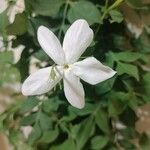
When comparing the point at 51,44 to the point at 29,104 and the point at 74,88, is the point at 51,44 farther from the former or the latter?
the point at 29,104

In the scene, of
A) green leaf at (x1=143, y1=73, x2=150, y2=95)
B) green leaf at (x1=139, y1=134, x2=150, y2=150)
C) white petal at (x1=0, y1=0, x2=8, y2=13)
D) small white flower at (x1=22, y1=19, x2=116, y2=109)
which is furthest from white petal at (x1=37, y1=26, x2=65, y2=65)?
green leaf at (x1=139, y1=134, x2=150, y2=150)

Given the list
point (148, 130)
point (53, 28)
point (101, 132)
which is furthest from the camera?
point (148, 130)

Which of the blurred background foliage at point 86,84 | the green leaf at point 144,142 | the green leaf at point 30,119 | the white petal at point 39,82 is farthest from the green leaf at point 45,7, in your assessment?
A: the green leaf at point 144,142

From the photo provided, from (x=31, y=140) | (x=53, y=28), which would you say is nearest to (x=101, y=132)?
(x=31, y=140)

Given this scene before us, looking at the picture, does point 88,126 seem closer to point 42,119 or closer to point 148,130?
point 42,119

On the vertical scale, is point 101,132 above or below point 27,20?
below

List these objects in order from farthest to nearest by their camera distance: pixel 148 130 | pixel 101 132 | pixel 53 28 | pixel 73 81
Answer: pixel 148 130 → pixel 101 132 → pixel 53 28 → pixel 73 81

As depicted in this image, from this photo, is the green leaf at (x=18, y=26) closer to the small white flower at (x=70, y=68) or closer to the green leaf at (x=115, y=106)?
the small white flower at (x=70, y=68)

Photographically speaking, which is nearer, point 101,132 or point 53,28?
point 53,28
